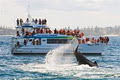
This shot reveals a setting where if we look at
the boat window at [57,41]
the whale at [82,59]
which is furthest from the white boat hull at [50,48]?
the whale at [82,59]

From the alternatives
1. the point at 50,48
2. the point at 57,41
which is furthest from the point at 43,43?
the point at 57,41

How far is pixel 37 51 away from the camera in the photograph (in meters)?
65.9

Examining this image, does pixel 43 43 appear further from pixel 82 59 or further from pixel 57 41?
pixel 82 59

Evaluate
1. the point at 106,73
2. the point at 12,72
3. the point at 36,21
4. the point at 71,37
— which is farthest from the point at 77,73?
the point at 36,21

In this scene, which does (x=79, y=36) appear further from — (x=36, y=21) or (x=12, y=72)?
(x=12, y=72)

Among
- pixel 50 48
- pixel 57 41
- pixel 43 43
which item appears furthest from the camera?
pixel 43 43


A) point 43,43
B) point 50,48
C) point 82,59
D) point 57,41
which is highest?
point 82,59

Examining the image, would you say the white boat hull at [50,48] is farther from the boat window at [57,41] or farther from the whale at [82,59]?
the whale at [82,59]

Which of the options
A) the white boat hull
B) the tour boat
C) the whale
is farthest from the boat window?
the whale

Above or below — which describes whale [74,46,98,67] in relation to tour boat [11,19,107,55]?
above

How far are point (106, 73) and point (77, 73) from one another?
2409 millimetres

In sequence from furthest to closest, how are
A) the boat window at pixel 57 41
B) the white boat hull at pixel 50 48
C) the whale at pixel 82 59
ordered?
the white boat hull at pixel 50 48
the boat window at pixel 57 41
the whale at pixel 82 59

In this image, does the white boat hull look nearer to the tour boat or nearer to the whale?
the tour boat

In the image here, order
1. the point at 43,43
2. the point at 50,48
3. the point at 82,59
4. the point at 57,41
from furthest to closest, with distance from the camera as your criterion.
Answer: the point at 43,43
the point at 50,48
the point at 57,41
the point at 82,59
